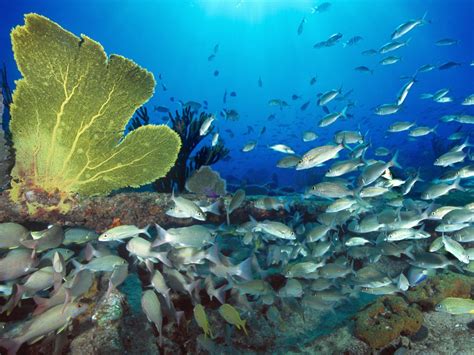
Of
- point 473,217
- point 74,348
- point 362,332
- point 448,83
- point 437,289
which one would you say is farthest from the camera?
point 448,83

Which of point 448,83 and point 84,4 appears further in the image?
point 448,83

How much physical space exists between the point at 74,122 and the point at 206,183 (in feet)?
10.4

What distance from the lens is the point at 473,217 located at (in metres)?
4.84

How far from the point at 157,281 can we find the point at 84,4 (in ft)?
203

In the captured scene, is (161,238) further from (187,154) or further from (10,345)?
(187,154)

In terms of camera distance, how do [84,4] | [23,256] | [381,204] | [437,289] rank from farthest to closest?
[84,4]
[381,204]
[437,289]
[23,256]

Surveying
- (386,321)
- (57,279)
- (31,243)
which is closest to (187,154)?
(31,243)

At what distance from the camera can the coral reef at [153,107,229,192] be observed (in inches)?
314

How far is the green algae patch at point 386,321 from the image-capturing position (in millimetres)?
3762

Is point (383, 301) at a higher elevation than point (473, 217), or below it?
below

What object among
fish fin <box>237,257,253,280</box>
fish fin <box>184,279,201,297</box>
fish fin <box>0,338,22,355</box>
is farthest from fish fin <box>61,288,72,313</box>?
fish fin <box>237,257,253,280</box>

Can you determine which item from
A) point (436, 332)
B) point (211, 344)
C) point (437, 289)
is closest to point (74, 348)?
point (211, 344)

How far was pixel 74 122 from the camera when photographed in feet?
15.0

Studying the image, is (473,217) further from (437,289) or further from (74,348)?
(74,348)
